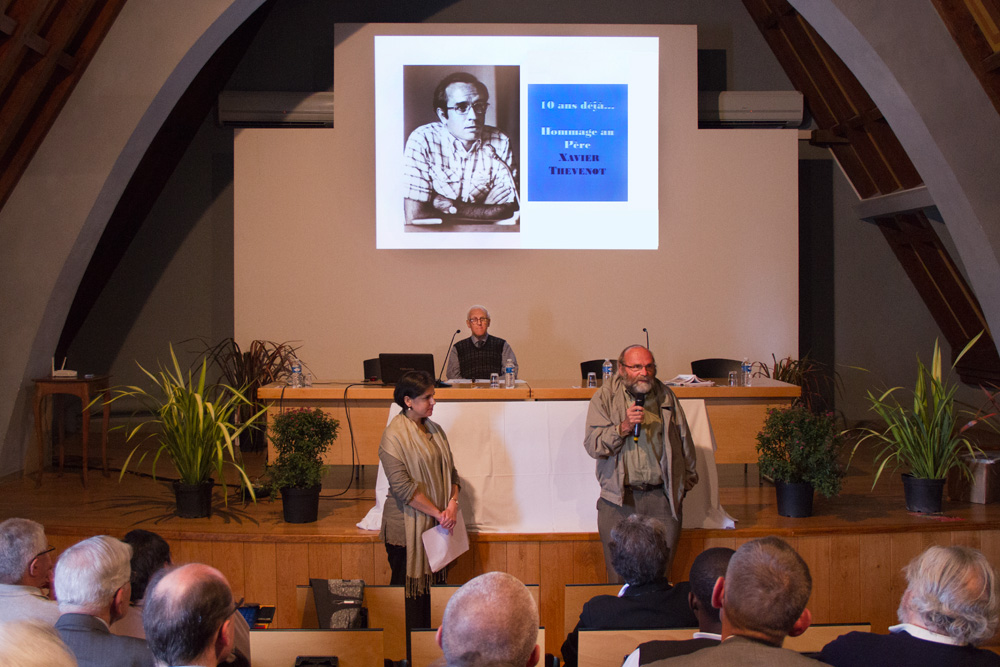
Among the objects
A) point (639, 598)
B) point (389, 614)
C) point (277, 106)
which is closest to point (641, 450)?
point (639, 598)

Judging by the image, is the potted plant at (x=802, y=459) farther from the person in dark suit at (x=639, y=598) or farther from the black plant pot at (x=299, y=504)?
the black plant pot at (x=299, y=504)

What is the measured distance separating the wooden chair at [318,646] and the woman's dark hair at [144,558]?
0.36 meters

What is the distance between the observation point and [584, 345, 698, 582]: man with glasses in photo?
147 inches

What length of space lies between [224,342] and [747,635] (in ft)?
23.3

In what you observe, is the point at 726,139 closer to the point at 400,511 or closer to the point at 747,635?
the point at 400,511

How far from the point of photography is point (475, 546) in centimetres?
429

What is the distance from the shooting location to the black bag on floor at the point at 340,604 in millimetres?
3064

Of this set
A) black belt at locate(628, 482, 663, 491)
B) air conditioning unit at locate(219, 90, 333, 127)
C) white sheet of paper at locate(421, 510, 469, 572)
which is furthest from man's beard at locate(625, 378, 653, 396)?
air conditioning unit at locate(219, 90, 333, 127)

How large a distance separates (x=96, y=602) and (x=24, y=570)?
490 millimetres

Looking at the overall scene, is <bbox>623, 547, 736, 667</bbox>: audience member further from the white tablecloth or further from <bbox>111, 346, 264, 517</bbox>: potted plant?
<bbox>111, 346, 264, 517</bbox>: potted plant

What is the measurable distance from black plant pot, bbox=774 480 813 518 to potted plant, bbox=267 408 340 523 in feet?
8.34

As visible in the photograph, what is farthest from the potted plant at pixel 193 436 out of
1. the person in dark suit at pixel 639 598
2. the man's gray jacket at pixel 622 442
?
the person in dark suit at pixel 639 598

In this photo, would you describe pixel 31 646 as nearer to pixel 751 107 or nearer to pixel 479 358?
pixel 479 358

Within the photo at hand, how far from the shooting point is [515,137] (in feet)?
24.7
